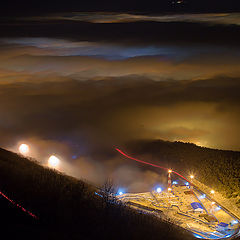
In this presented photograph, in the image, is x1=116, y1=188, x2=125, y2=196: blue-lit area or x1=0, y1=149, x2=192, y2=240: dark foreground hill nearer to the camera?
x1=0, y1=149, x2=192, y2=240: dark foreground hill

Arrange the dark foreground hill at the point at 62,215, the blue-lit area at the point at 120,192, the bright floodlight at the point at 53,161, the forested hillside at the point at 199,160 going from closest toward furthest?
the dark foreground hill at the point at 62,215
the blue-lit area at the point at 120,192
the forested hillside at the point at 199,160
the bright floodlight at the point at 53,161

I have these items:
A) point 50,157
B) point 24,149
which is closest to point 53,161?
point 50,157

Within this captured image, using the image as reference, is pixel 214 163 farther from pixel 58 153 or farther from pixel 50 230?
pixel 50 230

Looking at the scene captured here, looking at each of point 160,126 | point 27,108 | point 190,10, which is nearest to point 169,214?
point 160,126

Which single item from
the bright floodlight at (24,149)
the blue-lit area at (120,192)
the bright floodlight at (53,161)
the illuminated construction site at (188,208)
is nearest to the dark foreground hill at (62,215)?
the illuminated construction site at (188,208)

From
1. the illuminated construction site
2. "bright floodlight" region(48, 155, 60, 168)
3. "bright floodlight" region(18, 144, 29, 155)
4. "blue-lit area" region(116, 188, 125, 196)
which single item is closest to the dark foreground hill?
the illuminated construction site

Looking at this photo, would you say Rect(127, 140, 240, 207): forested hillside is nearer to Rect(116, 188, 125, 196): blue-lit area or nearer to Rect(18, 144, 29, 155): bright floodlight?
Rect(116, 188, 125, 196): blue-lit area

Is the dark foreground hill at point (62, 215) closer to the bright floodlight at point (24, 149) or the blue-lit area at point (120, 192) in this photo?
the blue-lit area at point (120, 192)

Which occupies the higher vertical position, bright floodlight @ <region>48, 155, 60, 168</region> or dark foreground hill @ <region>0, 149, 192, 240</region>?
dark foreground hill @ <region>0, 149, 192, 240</region>
